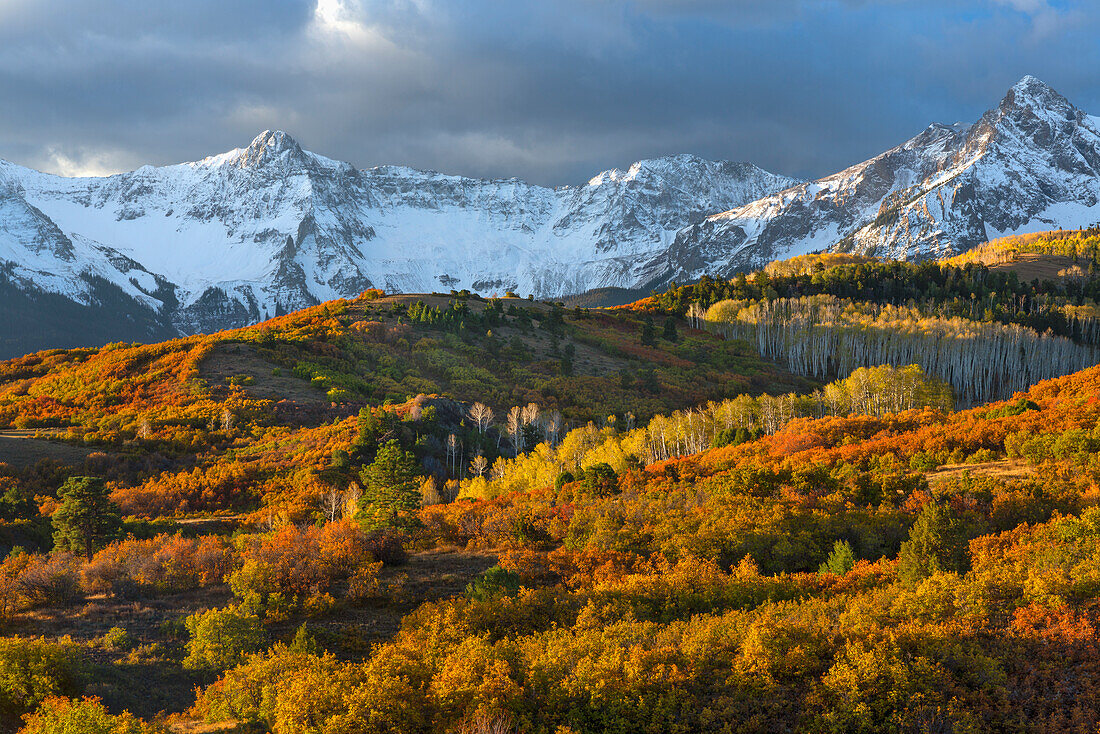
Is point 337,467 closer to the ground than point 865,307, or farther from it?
closer to the ground

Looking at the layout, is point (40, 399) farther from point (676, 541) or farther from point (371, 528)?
point (676, 541)

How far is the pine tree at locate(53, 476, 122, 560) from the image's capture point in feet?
100

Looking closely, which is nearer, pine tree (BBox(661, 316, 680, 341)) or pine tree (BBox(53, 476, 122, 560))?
pine tree (BBox(53, 476, 122, 560))

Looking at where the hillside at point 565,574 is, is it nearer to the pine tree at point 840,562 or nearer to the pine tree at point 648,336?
the pine tree at point 840,562

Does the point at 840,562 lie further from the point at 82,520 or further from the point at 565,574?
the point at 82,520

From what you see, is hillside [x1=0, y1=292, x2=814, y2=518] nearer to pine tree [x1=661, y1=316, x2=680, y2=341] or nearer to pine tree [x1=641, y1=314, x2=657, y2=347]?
pine tree [x1=661, y1=316, x2=680, y2=341]

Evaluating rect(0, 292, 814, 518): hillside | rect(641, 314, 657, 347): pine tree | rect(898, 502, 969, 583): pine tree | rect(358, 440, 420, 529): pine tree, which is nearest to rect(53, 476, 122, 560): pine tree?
rect(0, 292, 814, 518): hillside

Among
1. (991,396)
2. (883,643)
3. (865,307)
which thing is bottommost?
(991,396)

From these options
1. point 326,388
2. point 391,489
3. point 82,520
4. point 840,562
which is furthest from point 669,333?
point 82,520

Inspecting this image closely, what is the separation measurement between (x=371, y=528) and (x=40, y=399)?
58.4 metres

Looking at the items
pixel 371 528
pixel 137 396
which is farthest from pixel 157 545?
pixel 137 396

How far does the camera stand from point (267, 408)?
Result: 6366 cm

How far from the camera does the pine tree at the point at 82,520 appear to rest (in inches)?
1205

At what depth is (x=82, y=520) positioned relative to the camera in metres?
30.9
